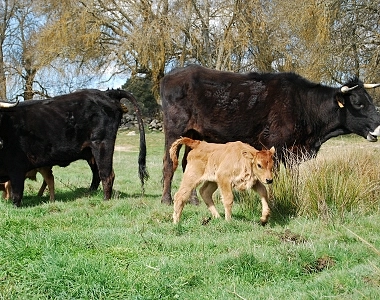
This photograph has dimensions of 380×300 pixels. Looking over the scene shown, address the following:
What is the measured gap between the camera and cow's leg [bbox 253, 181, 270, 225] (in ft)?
24.1

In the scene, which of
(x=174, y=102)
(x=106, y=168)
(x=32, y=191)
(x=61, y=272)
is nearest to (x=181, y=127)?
(x=174, y=102)

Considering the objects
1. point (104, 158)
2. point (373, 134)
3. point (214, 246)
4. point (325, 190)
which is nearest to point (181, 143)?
point (325, 190)

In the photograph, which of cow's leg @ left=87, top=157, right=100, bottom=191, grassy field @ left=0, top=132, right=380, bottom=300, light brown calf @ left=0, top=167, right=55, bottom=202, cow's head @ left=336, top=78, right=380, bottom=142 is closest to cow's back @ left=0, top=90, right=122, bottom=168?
light brown calf @ left=0, top=167, right=55, bottom=202

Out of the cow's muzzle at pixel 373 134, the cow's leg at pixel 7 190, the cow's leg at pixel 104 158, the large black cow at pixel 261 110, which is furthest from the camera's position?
the cow's leg at pixel 7 190

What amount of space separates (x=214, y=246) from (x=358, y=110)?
5.47 meters

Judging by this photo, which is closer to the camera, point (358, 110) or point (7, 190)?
point (358, 110)

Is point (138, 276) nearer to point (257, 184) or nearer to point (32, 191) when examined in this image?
point (257, 184)

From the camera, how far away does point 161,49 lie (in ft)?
98.2

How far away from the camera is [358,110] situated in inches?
403

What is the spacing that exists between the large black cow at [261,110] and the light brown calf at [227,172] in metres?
1.84

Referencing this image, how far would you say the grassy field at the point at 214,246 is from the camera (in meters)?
4.72

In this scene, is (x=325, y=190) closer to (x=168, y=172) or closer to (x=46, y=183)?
(x=168, y=172)

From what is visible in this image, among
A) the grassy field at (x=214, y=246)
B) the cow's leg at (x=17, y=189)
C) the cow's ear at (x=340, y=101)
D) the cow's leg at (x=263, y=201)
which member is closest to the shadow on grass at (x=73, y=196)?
the cow's leg at (x=17, y=189)

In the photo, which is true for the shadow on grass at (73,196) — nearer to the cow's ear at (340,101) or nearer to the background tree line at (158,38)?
the cow's ear at (340,101)
